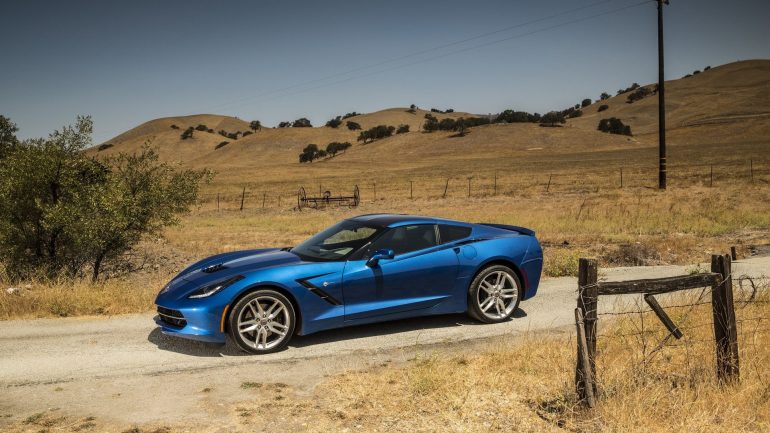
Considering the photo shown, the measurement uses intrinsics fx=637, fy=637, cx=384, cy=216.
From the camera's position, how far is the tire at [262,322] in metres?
6.54

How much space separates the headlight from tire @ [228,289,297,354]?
0.21 m

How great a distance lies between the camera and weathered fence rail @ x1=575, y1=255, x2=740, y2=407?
4.91m

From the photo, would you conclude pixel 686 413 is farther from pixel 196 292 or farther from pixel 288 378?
pixel 196 292

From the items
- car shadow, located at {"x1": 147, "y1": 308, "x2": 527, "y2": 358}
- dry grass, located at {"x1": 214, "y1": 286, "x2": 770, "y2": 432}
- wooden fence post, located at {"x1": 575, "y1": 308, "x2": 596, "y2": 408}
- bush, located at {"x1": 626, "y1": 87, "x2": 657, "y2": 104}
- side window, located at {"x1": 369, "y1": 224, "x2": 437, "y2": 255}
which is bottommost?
dry grass, located at {"x1": 214, "y1": 286, "x2": 770, "y2": 432}

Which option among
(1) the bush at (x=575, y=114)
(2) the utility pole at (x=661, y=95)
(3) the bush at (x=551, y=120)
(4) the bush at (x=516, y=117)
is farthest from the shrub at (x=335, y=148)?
(2) the utility pole at (x=661, y=95)

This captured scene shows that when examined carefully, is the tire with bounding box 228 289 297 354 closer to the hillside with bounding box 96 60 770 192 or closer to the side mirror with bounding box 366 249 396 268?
the side mirror with bounding box 366 249 396 268

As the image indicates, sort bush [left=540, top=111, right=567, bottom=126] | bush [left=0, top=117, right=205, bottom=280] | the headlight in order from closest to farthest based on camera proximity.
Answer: the headlight < bush [left=0, top=117, right=205, bottom=280] < bush [left=540, top=111, right=567, bottom=126]

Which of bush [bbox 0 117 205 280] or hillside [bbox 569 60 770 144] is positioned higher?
hillside [bbox 569 60 770 144]

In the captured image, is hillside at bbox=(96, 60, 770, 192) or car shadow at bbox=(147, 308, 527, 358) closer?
car shadow at bbox=(147, 308, 527, 358)

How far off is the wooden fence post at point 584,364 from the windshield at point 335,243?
3004 millimetres

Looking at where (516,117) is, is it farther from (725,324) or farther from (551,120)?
(725,324)

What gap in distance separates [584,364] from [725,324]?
1472mm

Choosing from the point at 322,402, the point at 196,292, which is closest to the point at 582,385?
the point at 322,402

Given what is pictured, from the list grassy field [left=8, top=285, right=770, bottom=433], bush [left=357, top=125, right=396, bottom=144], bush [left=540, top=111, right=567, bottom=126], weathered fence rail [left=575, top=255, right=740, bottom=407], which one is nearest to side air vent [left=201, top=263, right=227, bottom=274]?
grassy field [left=8, top=285, right=770, bottom=433]
